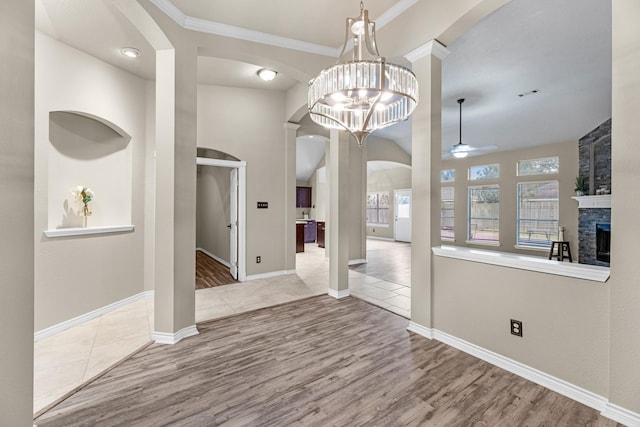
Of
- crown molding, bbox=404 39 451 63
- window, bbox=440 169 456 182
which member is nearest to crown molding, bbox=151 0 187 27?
crown molding, bbox=404 39 451 63

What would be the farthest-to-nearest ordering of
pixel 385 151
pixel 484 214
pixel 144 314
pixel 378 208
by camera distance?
pixel 378 208
pixel 484 214
pixel 385 151
pixel 144 314

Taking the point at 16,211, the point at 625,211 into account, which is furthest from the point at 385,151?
the point at 16,211

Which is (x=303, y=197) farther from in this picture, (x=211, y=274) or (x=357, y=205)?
(x=211, y=274)

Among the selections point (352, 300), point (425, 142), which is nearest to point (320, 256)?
point (352, 300)

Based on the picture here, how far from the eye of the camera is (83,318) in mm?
3203

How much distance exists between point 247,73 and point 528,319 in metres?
4.44

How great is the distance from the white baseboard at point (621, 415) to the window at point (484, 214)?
286 inches

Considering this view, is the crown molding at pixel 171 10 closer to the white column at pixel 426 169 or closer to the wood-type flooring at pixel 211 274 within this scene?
the white column at pixel 426 169

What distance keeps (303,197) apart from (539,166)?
726cm

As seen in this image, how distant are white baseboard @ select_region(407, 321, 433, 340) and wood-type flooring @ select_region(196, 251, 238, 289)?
10.1ft

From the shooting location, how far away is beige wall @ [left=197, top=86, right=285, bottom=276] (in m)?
4.55

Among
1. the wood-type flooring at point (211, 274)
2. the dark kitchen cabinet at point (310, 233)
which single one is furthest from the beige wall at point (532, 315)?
the dark kitchen cabinet at point (310, 233)

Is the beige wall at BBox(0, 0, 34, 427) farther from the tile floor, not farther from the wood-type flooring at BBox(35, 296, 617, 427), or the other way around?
the tile floor

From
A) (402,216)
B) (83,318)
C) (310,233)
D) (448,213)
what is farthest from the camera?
(402,216)
